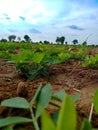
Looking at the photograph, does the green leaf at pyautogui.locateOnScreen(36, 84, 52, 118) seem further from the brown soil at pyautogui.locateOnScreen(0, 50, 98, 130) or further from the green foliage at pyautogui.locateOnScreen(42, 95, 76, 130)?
the green foliage at pyautogui.locateOnScreen(42, 95, 76, 130)

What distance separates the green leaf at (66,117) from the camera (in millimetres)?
506

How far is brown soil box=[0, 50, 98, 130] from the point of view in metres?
1.38

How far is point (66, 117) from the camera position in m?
0.51

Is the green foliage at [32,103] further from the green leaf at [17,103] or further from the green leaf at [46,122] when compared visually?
the green leaf at [46,122]

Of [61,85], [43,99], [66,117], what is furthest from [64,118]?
[61,85]

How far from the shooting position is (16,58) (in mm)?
2664

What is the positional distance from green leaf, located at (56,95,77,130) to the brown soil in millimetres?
617

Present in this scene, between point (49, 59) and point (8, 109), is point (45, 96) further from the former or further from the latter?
point (49, 59)

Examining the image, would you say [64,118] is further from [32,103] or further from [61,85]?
[61,85]

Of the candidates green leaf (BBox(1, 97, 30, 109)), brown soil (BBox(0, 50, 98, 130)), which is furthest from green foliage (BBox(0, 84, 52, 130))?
brown soil (BBox(0, 50, 98, 130))

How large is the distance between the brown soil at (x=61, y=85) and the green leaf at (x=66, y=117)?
617 mm

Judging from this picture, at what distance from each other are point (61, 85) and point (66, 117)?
174 cm

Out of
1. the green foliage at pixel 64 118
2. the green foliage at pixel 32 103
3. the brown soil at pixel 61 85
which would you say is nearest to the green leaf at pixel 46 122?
the green foliage at pixel 64 118

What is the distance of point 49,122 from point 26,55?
89.9 inches
